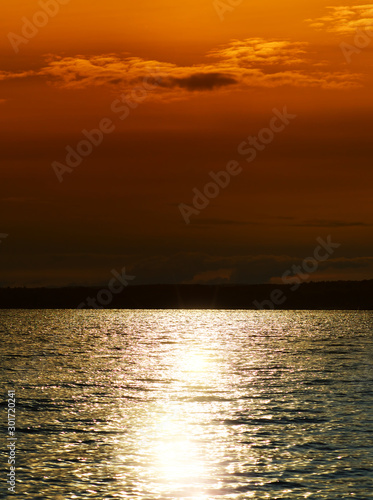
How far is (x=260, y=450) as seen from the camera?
40562 millimetres

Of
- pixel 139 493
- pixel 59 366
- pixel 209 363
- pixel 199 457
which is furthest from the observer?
pixel 209 363

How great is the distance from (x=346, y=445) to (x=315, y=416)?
10587 millimetres

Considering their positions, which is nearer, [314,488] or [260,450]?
[314,488]

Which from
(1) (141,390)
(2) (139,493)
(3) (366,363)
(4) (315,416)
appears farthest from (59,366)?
(2) (139,493)

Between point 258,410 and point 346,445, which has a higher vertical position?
point 258,410

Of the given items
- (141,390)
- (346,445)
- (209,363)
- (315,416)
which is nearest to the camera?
(346,445)

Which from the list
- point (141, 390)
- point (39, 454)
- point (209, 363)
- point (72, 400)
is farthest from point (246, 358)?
point (39, 454)

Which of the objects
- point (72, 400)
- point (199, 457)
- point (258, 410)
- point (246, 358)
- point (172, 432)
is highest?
point (246, 358)

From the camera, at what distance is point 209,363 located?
332 feet

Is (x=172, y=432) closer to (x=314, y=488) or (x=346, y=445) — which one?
(x=346, y=445)

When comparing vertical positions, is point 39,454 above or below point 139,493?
above

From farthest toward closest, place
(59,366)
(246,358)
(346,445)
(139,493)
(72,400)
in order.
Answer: (246,358) → (59,366) → (72,400) → (346,445) → (139,493)

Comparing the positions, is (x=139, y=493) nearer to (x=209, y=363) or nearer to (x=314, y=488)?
(x=314, y=488)

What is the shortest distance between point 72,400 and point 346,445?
2552 cm
